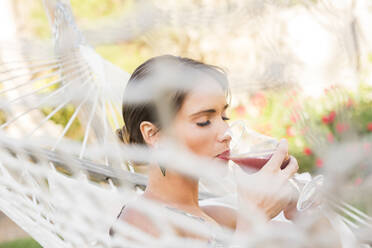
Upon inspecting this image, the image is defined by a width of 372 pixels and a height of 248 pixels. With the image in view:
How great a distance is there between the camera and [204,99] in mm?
913

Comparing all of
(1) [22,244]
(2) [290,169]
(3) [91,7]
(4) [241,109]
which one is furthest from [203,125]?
(3) [91,7]

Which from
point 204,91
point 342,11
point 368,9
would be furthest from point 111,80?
point 342,11

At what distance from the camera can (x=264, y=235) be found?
1.36ft

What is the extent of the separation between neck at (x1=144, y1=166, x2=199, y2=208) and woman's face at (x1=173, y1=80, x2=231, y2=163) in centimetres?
9

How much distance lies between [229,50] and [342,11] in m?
0.34

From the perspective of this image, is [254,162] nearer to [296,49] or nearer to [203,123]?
[203,123]

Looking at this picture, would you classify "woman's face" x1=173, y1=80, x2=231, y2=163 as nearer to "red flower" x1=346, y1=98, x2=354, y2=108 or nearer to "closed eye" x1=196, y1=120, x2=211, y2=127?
"closed eye" x1=196, y1=120, x2=211, y2=127

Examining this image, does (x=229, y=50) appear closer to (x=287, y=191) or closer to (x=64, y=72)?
(x=287, y=191)

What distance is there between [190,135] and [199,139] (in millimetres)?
20

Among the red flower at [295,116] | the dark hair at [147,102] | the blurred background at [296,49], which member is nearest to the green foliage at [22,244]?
the dark hair at [147,102]

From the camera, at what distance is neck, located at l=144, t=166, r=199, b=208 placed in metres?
0.96

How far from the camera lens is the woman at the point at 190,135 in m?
0.73

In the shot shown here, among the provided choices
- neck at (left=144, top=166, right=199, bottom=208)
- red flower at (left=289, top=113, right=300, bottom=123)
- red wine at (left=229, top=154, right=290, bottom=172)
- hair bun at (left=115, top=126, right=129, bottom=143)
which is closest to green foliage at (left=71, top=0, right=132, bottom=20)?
hair bun at (left=115, top=126, right=129, bottom=143)

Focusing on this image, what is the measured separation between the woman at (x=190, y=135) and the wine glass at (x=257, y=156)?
0.02m
